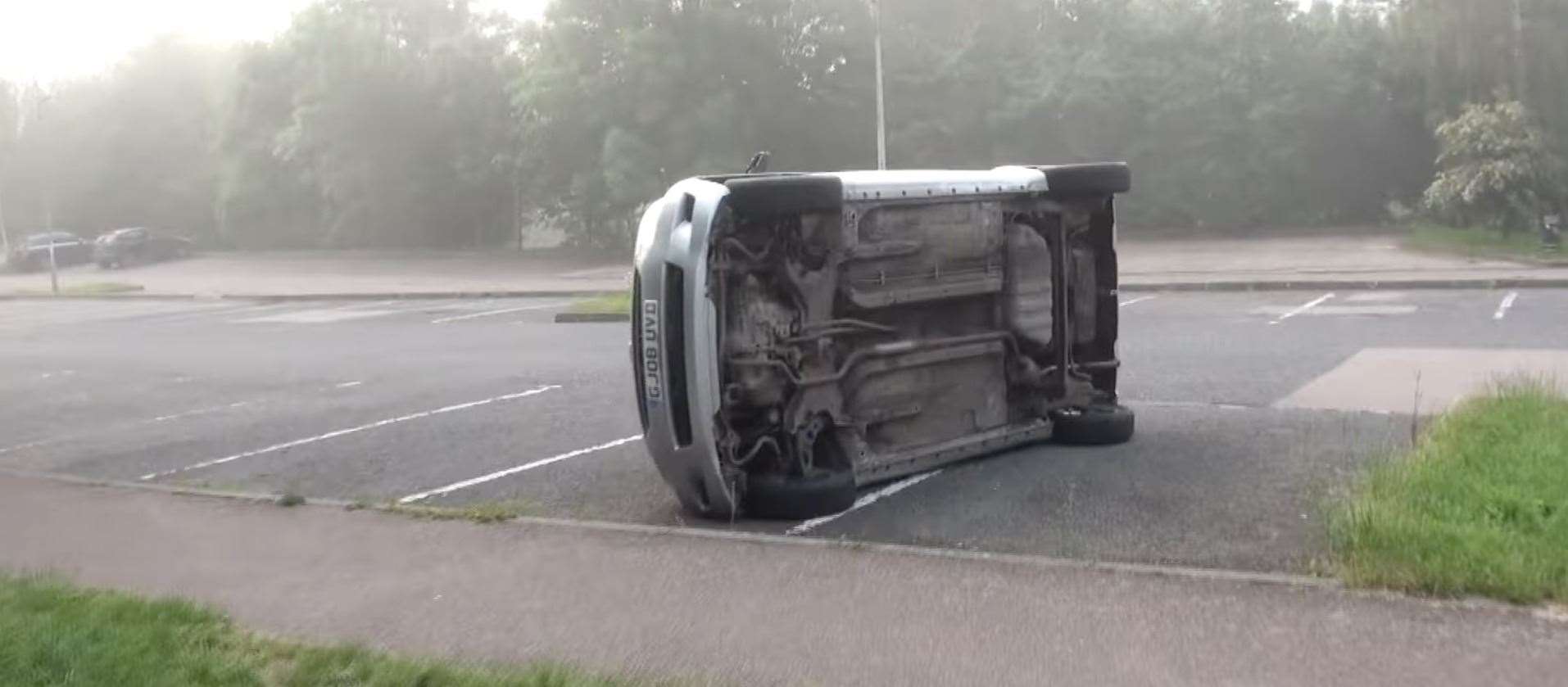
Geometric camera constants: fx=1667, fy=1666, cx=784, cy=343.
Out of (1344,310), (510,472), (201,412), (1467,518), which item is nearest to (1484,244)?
(1344,310)

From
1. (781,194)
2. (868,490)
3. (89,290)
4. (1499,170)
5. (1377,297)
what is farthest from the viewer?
(89,290)

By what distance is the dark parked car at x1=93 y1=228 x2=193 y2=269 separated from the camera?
5547 centimetres

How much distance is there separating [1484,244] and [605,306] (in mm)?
17563

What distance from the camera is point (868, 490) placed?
9234 millimetres

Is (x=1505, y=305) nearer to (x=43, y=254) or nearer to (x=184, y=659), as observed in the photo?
(x=184, y=659)

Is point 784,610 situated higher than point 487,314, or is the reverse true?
point 784,610

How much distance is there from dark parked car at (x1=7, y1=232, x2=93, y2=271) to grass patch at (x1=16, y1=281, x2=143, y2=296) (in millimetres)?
12721

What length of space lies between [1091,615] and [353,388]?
1119 centimetres

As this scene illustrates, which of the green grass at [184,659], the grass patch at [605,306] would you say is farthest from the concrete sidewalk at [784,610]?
the grass patch at [605,306]

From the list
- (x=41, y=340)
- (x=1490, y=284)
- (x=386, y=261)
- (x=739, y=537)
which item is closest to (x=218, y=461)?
(x=739, y=537)

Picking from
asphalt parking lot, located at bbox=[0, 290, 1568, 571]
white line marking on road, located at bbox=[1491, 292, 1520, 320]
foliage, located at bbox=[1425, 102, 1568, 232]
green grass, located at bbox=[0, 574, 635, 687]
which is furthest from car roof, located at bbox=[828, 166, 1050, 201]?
foliage, located at bbox=[1425, 102, 1568, 232]

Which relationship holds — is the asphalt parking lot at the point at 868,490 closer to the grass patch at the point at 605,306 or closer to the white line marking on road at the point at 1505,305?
the white line marking on road at the point at 1505,305

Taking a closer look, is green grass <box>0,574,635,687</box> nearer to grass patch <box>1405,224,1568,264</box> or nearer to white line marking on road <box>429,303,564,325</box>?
white line marking on road <box>429,303,564,325</box>

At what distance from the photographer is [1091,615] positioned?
21.0 feet
